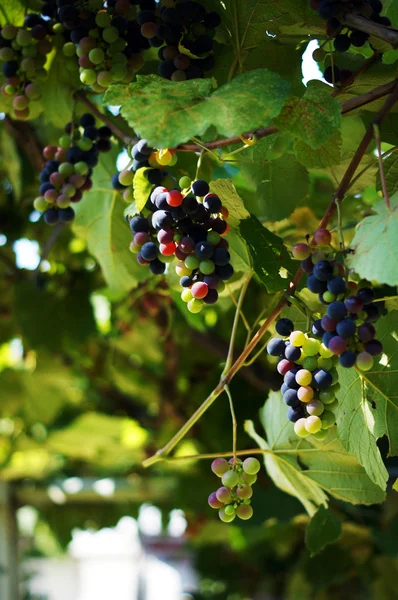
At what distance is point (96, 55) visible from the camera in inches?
36.4

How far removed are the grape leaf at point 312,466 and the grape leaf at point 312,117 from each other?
16.3 inches

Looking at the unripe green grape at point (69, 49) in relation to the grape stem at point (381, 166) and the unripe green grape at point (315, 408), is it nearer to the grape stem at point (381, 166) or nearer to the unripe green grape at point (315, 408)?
the grape stem at point (381, 166)

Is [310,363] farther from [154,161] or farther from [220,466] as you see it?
[154,161]

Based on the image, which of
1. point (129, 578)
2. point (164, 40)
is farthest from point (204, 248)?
point (129, 578)

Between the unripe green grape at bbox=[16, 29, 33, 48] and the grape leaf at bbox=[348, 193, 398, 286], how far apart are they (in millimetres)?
661

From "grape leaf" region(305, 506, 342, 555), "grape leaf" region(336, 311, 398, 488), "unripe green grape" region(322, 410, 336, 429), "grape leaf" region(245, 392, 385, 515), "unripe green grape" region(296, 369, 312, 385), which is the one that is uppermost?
"unripe green grape" region(296, 369, 312, 385)

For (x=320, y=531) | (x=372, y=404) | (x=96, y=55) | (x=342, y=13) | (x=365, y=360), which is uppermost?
(x=342, y=13)

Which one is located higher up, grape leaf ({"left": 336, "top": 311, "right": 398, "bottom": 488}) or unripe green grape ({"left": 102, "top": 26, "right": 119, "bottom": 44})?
unripe green grape ({"left": 102, "top": 26, "right": 119, "bottom": 44})

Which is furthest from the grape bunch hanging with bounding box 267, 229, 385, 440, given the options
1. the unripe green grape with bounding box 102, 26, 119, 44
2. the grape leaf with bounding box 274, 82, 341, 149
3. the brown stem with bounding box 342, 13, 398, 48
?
the unripe green grape with bounding box 102, 26, 119, 44

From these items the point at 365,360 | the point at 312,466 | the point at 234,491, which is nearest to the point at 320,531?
the point at 312,466

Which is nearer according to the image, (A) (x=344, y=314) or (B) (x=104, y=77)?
(A) (x=344, y=314)

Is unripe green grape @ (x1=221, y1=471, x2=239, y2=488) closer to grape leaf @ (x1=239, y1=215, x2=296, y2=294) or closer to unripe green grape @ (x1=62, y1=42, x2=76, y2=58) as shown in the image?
grape leaf @ (x1=239, y1=215, x2=296, y2=294)

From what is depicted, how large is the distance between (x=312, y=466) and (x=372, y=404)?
258 millimetres

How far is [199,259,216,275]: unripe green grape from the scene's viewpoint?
0.72 metres
